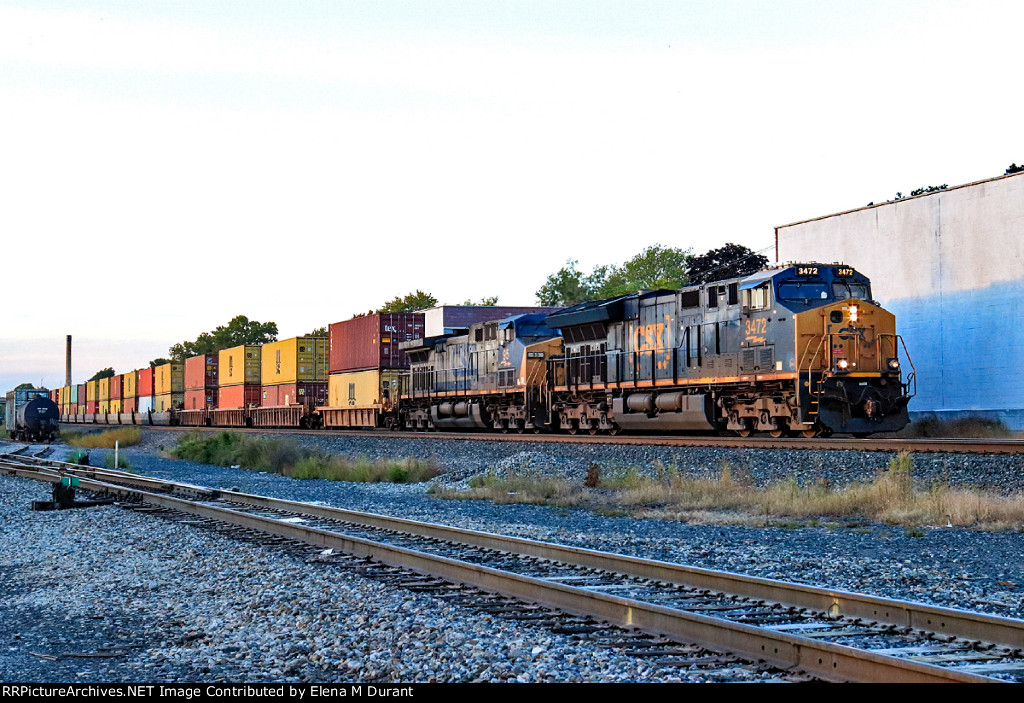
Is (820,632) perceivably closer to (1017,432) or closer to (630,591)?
(630,591)

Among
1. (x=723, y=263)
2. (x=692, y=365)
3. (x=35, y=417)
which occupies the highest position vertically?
(x=723, y=263)

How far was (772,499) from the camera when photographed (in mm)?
13203

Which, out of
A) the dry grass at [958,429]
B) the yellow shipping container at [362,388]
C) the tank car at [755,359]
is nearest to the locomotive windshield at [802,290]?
the tank car at [755,359]

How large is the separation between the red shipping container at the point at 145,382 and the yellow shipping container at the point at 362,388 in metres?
26.4

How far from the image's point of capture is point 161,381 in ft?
208

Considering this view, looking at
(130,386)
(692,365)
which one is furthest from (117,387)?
(692,365)

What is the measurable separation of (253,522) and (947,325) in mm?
22518

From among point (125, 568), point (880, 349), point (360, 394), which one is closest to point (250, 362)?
point (360, 394)

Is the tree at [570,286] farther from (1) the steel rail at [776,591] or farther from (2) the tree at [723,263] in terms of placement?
(1) the steel rail at [776,591]

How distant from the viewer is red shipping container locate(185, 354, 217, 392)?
55938mm

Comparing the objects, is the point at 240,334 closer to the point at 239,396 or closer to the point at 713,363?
the point at 239,396

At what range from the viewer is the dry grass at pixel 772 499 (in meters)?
11.4

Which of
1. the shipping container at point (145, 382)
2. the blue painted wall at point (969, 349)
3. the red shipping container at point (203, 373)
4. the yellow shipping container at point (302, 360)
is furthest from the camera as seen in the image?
the shipping container at point (145, 382)

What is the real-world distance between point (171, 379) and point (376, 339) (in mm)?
27459
